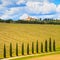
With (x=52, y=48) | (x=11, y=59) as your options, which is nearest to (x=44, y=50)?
(x=52, y=48)

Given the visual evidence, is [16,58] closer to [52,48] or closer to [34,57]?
[34,57]

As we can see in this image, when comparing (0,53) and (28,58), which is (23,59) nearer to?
(28,58)

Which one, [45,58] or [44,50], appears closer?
[45,58]

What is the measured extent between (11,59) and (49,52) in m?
5.96

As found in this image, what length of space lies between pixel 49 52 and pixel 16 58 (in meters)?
5.22

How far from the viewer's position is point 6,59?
80.8 ft

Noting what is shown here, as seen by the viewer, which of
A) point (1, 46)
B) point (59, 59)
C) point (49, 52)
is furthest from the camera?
point (1, 46)

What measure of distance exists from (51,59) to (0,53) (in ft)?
23.7

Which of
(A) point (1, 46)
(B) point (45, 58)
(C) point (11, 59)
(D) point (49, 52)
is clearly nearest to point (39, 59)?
(B) point (45, 58)

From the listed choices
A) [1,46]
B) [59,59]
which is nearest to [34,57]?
[59,59]

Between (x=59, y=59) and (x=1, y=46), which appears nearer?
(x=59, y=59)

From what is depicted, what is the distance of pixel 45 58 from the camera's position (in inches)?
990

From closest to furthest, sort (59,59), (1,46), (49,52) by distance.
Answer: (59,59) < (49,52) < (1,46)

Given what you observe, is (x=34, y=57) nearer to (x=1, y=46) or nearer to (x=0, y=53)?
(x=0, y=53)
